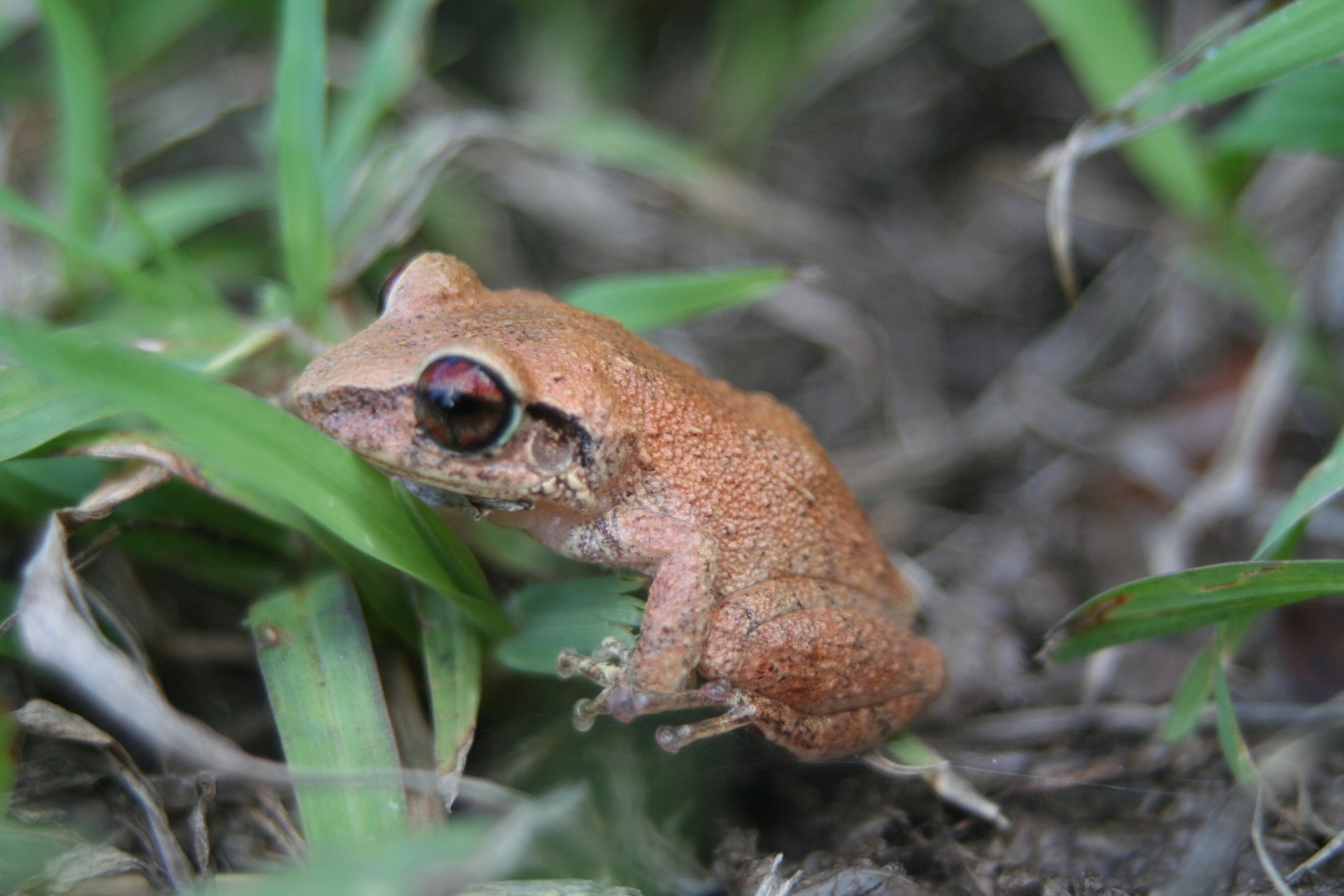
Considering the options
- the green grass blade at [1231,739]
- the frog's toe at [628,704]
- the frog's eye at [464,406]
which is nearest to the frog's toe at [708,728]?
the frog's toe at [628,704]

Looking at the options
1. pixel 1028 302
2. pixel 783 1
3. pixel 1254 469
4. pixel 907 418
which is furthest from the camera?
pixel 783 1

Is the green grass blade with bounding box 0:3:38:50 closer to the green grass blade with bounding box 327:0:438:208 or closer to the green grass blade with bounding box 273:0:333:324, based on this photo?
the green grass blade with bounding box 327:0:438:208

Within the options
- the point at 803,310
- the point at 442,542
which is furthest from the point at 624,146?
the point at 442,542

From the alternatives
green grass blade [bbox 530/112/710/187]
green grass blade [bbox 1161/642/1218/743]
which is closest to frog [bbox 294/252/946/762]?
green grass blade [bbox 1161/642/1218/743]

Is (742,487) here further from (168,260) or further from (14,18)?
(14,18)

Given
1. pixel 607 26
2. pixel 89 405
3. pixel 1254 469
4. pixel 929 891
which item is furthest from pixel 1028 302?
pixel 89 405

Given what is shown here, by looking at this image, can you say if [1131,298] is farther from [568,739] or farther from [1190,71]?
[568,739]

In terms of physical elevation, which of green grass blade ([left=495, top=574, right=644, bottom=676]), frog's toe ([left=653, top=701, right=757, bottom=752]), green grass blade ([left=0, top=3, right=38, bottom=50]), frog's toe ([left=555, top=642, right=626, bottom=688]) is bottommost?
frog's toe ([left=653, top=701, right=757, bottom=752])
